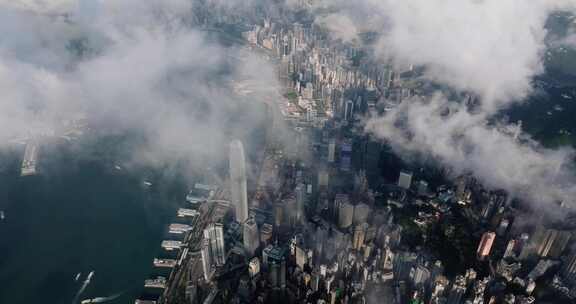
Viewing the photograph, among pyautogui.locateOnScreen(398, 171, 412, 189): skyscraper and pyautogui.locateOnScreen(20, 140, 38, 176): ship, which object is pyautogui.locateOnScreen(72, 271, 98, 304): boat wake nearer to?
pyautogui.locateOnScreen(20, 140, 38, 176): ship

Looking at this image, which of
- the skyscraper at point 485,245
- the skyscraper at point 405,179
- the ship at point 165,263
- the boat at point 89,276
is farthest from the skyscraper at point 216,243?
the skyscraper at point 485,245

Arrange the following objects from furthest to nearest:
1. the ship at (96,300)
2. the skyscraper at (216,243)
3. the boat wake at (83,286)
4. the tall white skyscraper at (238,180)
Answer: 1. the tall white skyscraper at (238,180)
2. the skyscraper at (216,243)
3. the boat wake at (83,286)
4. the ship at (96,300)

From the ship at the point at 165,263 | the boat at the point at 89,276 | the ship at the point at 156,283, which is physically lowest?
the boat at the point at 89,276

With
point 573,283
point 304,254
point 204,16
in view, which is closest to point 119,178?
point 304,254

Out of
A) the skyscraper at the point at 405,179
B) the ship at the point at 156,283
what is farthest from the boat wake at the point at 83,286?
the skyscraper at the point at 405,179

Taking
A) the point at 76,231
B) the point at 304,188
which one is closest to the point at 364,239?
the point at 304,188

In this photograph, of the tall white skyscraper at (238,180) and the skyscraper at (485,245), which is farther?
the tall white skyscraper at (238,180)

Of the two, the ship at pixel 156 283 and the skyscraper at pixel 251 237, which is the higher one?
the skyscraper at pixel 251 237

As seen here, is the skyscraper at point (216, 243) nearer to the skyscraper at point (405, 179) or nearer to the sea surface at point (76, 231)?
the sea surface at point (76, 231)

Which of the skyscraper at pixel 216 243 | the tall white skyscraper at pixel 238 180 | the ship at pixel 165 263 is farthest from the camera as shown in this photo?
the tall white skyscraper at pixel 238 180

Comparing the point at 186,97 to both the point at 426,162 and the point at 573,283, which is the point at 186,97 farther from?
the point at 573,283
